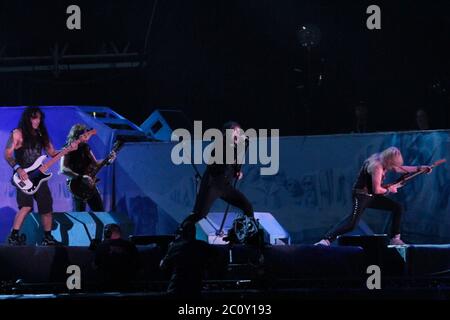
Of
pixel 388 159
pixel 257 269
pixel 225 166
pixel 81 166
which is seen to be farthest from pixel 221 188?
pixel 81 166

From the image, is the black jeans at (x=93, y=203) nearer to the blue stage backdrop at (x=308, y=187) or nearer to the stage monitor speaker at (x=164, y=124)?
the blue stage backdrop at (x=308, y=187)

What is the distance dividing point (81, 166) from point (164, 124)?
8.26 ft

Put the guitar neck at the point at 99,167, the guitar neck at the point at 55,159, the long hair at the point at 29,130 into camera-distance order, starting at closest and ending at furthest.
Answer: the long hair at the point at 29,130, the guitar neck at the point at 55,159, the guitar neck at the point at 99,167

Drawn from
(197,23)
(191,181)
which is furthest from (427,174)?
(197,23)

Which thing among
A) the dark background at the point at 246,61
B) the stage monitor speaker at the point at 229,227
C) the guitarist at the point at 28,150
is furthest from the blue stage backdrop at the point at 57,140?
the dark background at the point at 246,61

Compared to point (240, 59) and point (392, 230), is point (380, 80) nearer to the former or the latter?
point (240, 59)

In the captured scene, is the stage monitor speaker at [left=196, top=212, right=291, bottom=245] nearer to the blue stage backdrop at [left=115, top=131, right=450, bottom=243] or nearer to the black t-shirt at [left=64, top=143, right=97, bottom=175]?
the blue stage backdrop at [left=115, top=131, right=450, bottom=243]

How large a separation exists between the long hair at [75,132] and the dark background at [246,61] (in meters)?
3.70

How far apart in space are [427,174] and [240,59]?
18.9 ft

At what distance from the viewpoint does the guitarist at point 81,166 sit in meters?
15.3

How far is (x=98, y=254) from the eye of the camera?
11.8 m

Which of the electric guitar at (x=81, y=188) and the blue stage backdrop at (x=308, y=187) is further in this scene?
the electric guitar at (x=81, y=188)

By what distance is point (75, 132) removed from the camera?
15469 mm
